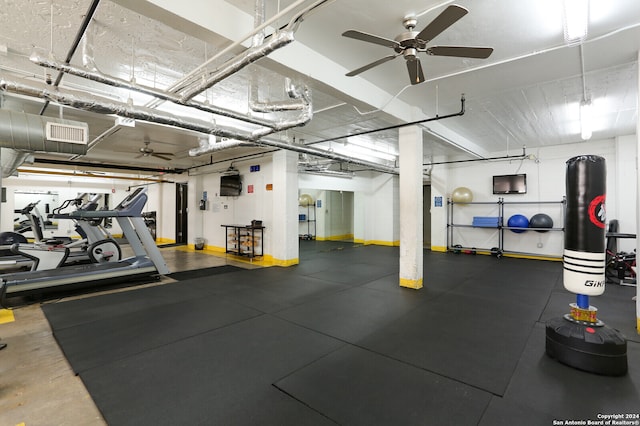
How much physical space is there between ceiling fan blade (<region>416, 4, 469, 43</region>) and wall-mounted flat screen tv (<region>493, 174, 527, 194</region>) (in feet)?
25.5

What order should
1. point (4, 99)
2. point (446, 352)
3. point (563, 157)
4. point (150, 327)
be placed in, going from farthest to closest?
point (563, 157) < point (4, 99) < point (150, 327) < point (446, 352)

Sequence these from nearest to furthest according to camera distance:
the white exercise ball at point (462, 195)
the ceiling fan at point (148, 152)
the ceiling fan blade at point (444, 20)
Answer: the ceiling fan blade at point (444, 20), the ceiling fan at point (148, 152), the white exercise ball at point (462, 195)

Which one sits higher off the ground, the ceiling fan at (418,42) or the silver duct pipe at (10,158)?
the ceiling fan at (418,42)

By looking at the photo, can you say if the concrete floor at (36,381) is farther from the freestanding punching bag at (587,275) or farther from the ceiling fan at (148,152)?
the ceiling fan at (148,152)

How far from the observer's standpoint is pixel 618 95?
15.6ft

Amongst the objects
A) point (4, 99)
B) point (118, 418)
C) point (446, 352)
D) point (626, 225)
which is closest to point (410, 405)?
point (446, 352)

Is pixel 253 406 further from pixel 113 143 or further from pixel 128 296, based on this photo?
pixel 113 143

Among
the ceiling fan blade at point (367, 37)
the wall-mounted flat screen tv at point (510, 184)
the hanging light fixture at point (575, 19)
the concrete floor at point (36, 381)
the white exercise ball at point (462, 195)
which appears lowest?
the concrete floor at point (36, 381)

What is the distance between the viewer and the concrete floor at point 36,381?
75.7 inches

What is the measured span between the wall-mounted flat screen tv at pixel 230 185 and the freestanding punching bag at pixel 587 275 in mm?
7548

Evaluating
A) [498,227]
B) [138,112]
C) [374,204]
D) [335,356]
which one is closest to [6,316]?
[138,112]

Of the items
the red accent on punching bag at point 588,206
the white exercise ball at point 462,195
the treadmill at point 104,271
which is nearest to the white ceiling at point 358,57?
the red accent on punching bag at point 588,206

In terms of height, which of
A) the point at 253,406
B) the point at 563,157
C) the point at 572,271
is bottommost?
the point at 253,406

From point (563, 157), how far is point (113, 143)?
11952mm
